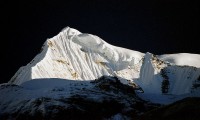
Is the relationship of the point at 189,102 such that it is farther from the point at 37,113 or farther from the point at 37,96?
the point at 37,96

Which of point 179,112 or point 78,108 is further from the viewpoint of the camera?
point 78,108

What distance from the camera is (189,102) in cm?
4750

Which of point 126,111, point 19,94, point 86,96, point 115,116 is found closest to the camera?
point 115,116

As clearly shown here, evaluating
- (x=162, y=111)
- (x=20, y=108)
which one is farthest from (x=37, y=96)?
(x=162, y=111)

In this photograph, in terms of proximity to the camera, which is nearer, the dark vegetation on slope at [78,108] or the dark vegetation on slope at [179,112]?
the dark vegetation on slope at [179,112]

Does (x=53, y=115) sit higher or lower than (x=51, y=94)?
lower

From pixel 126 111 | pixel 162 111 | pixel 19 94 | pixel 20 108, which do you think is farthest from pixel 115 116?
pixel 162 111

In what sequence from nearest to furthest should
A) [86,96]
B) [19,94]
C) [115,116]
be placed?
[115,116]
[86,96]
[19,94]

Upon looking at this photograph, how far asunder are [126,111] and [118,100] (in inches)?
850

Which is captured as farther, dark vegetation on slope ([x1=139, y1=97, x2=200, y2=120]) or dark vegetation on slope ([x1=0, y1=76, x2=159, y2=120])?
dark vegetation on slope ([x1=0, y1=76, x2=159, y2=120])

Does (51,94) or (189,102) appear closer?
(189,102)

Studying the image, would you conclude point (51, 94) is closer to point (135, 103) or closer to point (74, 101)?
point (74, 101)

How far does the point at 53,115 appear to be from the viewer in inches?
5546

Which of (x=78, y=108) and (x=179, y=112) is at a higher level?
(x=78, y=108)
